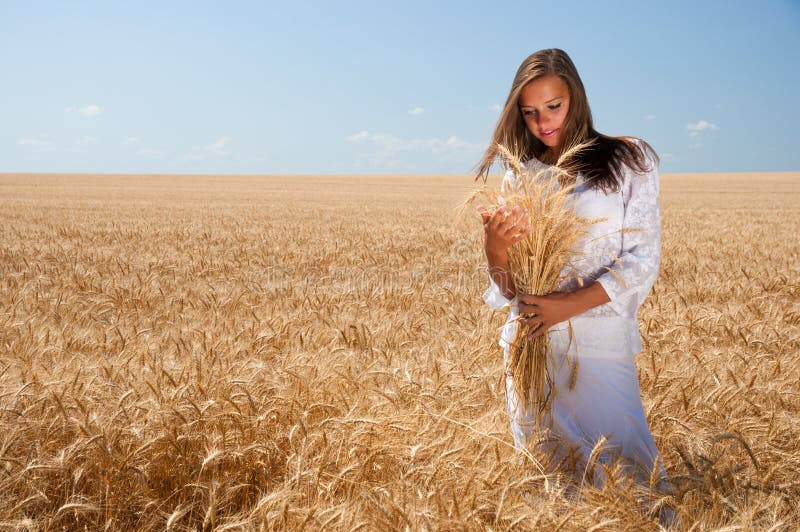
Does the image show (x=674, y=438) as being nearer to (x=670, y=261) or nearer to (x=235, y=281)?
(x=235, y=281)

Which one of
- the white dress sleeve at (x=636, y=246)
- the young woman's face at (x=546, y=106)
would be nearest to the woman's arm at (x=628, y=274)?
the white dress sleeve at (x=636, y=246)

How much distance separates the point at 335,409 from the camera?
2713 mm

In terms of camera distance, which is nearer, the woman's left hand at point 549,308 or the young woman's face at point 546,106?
the woman's left hand at point 549,308

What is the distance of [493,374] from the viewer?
3381 millimetres

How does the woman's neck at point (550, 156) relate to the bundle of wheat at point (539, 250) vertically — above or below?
above

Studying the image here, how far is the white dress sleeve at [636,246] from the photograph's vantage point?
7.08ft

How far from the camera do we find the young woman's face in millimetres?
2244

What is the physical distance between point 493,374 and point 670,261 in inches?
243

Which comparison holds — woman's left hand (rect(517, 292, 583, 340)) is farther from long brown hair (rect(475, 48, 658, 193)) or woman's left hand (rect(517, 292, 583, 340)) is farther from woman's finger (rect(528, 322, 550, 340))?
long brown hair (rect(475, 48, 658, 193))

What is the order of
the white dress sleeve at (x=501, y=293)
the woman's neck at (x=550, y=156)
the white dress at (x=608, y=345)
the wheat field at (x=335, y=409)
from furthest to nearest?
the woman's neck at (x=550, y=156) < the white dress sleeve at (x=501, y=293) < the white dress at (x=608, y=345) < the wheat field at (x=335, y=409)

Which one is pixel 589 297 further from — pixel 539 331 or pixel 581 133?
pixel 581 133

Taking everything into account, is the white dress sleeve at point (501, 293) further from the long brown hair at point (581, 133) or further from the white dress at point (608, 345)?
the long brown hair at point (581, 133)

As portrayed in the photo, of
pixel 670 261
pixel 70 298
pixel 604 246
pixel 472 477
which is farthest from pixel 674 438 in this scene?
pixel 670 261

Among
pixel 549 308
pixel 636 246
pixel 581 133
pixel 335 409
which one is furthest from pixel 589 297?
pixel 335 409
